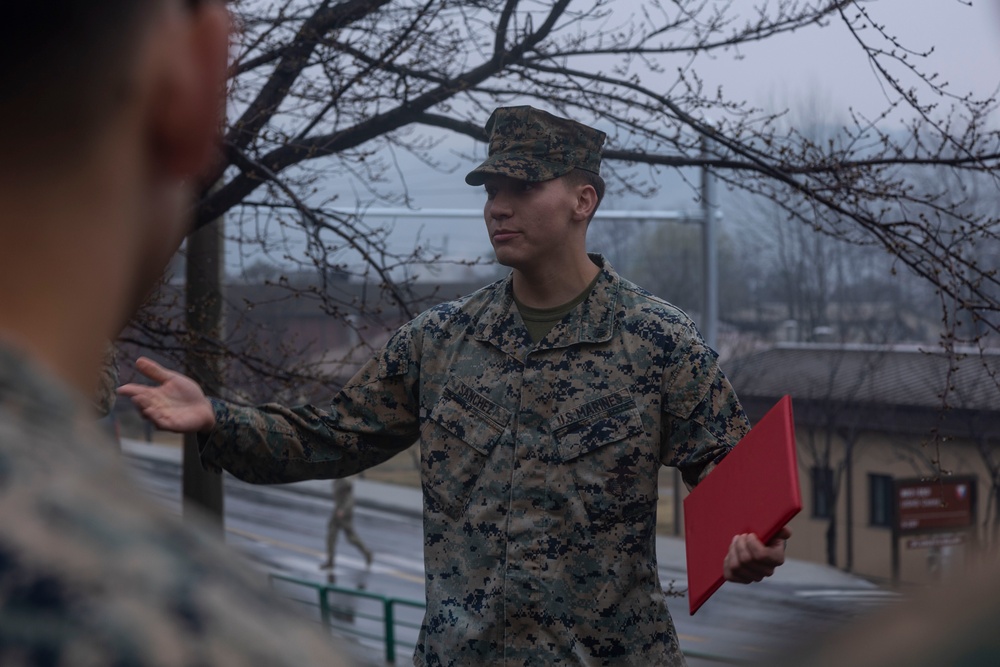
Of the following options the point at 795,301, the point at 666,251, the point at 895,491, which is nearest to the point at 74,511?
the point at 895,491

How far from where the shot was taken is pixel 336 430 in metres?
3.16

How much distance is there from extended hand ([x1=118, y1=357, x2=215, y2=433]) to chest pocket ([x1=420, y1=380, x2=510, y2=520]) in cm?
55

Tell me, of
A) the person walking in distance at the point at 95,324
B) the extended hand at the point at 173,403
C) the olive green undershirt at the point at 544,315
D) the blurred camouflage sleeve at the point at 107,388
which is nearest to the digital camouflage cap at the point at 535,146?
the olive green undershirt at the point at 544,315

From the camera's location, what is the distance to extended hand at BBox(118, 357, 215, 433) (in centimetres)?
278

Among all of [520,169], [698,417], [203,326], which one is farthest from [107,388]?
[203,326]

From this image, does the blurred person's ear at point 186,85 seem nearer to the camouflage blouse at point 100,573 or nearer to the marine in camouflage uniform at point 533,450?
the camouflage blouse at point 100,573

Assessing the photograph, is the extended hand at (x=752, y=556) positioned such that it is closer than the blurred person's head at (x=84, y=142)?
No

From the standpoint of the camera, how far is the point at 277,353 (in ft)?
18.8

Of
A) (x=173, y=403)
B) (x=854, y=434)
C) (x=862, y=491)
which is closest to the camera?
(x=173, y=403)

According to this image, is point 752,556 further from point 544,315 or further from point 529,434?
point 544,315

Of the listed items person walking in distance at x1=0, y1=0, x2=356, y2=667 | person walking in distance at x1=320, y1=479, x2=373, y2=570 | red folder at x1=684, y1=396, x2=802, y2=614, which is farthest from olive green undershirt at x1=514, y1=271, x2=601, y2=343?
person walking in distance at x1=320, y1=479, x2=373, y2=570

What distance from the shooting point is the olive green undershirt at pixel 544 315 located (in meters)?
3.21

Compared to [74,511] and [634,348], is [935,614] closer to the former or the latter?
[74,511]

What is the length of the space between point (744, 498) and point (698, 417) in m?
0.34
